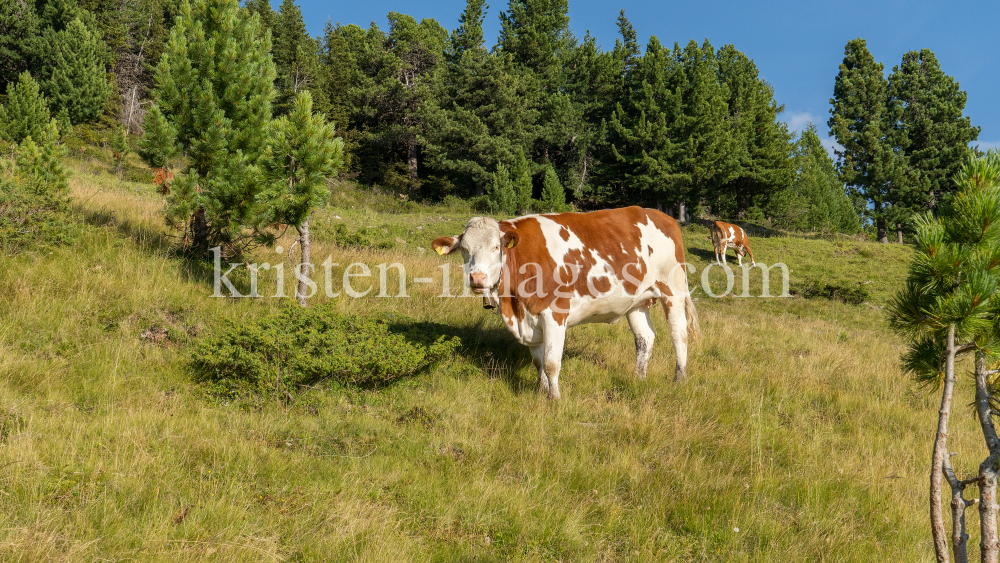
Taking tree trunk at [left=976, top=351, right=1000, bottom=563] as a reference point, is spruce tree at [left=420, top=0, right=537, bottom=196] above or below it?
above

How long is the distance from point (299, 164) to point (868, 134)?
38.1 m

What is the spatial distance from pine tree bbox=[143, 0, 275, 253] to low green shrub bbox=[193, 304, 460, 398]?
9.04 feet

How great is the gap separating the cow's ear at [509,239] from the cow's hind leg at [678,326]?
2.59 metres

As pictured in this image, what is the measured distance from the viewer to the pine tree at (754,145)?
1592 inches

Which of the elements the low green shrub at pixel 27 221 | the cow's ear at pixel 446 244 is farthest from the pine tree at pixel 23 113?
the cow's ear at pixel 446 244

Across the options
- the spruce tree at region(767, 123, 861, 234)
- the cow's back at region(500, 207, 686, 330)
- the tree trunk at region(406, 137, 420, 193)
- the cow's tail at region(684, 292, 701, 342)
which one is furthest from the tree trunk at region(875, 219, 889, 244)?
the cow's back at region(500, 207, 686, 330)

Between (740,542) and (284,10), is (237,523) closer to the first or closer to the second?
(740,542)

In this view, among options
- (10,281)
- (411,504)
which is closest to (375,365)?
(411,504)

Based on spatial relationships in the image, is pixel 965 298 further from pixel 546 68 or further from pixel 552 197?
pixel 546 68

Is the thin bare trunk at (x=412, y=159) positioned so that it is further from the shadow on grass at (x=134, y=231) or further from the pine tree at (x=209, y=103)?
the pine tree at (x=209, y=103)

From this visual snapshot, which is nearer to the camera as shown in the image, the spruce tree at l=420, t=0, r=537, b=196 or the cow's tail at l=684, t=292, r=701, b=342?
the cow's tail at l=684, t=292, r=701, b=342

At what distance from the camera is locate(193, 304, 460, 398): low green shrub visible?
16.8ft

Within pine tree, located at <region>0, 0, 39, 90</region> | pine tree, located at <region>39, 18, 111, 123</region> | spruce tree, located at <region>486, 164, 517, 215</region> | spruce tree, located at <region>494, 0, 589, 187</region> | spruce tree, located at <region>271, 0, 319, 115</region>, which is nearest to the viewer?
spruce tree, located at <region>486, 164, 517, 215</region>

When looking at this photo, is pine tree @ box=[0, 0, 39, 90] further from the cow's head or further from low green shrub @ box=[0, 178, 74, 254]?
the cow's head
